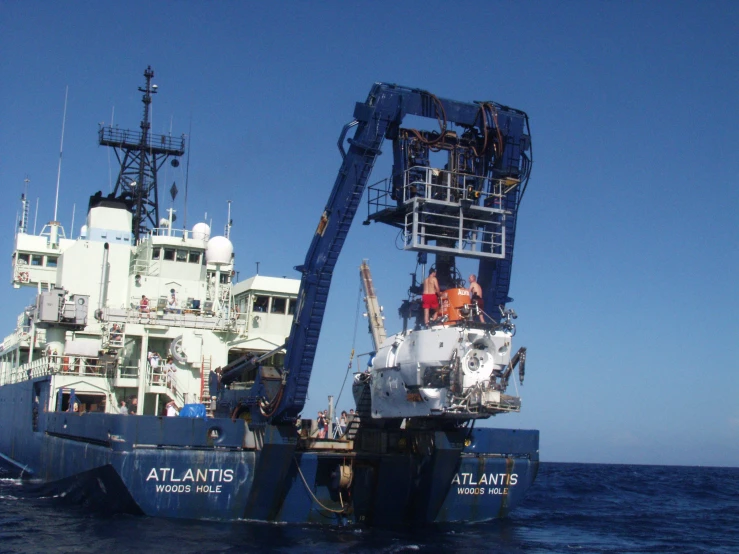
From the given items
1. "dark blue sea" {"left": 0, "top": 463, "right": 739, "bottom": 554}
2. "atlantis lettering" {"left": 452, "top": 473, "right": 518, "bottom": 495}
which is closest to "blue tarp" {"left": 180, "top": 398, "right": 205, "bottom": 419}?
"dark blue sea" {"left": 0, "top": 463, "right": 739, "bottom": 554}

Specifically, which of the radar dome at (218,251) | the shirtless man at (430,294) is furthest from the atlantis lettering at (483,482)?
the radar dome at (218,251)

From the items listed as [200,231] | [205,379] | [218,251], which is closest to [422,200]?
[205,379]

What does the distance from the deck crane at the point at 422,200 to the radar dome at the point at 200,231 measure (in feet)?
39.7

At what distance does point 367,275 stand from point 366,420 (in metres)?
6.36

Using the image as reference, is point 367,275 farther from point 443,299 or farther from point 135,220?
point 135,220

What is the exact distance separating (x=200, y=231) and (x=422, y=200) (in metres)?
17.4

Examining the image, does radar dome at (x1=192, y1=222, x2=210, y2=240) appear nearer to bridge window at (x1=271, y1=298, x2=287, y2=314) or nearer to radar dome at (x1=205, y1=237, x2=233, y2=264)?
radar dome at (x1=205, y1=237, x2=233, y2=264)

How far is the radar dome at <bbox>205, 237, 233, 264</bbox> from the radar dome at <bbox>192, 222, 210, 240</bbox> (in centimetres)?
137

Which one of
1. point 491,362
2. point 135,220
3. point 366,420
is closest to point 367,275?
point 366,420

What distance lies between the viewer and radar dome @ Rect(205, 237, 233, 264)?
31.7 meters

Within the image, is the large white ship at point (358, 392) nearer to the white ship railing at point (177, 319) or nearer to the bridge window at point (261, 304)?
the white ship railing at point (177, 319)

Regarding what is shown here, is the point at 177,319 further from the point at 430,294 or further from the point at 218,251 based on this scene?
the point at 430,294

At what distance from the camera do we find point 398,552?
58.9ft

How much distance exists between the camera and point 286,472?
68.0ft
